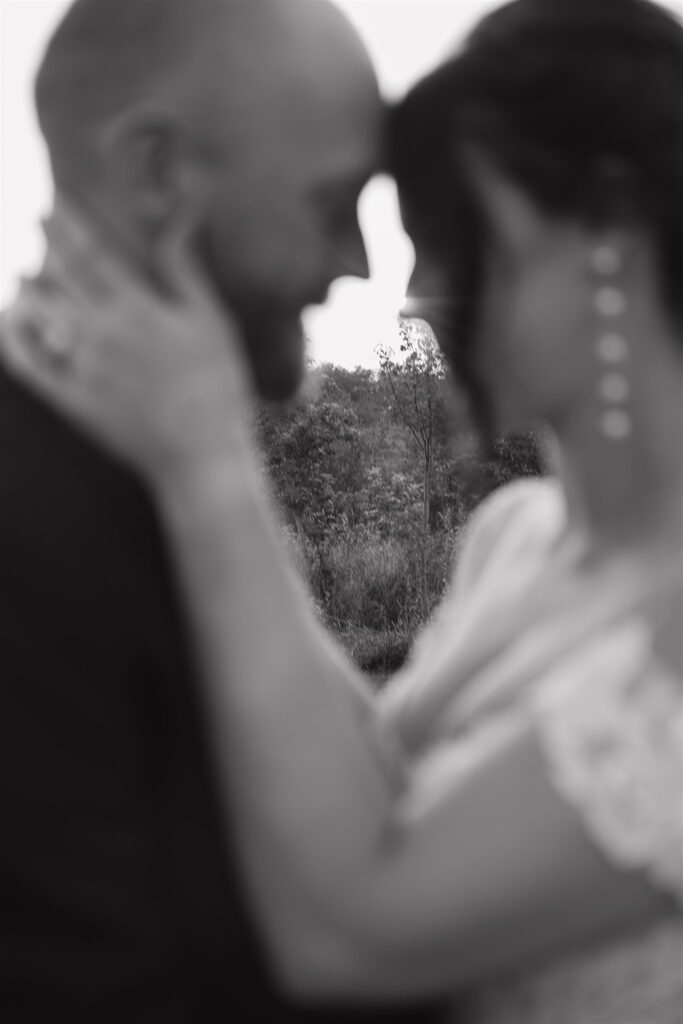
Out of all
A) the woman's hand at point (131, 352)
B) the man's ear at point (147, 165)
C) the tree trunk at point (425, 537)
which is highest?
the man's ear at point (147, 165)

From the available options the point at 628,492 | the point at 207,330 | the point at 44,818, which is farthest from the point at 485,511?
the point at 44,818

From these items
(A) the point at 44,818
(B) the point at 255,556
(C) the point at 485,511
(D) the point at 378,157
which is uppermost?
(D) the point at 378,157

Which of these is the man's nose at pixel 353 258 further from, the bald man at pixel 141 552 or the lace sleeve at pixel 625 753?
the lace sleeve at pixel 625 753

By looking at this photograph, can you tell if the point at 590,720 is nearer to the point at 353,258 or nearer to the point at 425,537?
the point at 353,258

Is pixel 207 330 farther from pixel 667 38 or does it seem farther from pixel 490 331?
pixel 667 38

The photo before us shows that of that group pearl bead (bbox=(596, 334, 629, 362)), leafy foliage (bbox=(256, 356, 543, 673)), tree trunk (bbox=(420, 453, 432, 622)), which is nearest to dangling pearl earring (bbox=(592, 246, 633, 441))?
pearl bead (bbox=(596, 334, 629, 362))

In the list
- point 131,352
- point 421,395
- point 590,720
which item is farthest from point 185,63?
point 421,395

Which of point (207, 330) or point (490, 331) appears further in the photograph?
point (490, 331)

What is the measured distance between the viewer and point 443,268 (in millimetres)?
1583

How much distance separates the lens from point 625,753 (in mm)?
1292

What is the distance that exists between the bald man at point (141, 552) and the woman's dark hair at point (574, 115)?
0.65ft

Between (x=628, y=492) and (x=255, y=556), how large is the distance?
522 millimetres

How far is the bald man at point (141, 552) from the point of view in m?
1.32

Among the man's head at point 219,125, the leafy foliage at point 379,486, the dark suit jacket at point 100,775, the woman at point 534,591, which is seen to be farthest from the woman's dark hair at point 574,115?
the leafy foliage at point 379,486
